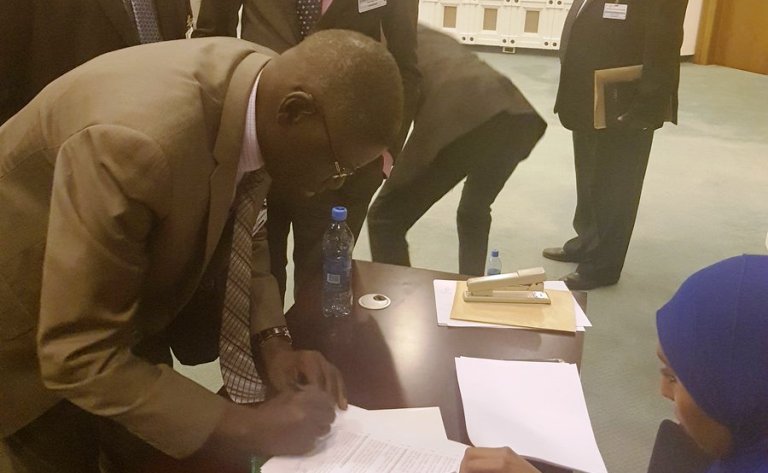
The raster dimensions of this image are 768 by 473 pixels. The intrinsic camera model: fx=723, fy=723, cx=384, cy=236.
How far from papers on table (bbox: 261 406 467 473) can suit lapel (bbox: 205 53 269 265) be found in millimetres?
352

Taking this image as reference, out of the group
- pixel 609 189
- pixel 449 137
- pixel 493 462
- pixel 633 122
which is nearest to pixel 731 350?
pixel 493 462

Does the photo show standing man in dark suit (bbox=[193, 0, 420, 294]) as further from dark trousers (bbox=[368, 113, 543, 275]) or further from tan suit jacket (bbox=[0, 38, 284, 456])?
tan suit jacket (bbox=[0, 38, 284, 456])

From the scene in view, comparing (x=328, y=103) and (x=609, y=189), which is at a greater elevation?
(x=328, y=103)

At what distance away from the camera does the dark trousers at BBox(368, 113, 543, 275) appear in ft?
7.05

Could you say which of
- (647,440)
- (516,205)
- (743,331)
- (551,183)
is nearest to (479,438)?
(743,331)

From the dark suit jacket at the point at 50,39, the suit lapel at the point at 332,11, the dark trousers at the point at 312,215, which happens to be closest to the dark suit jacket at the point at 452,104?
the dark trousers at the point at 312,215

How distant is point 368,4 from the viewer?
6.75 ft

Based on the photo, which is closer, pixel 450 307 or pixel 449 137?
pixel 450 307

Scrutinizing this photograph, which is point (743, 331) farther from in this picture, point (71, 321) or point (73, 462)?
point (73, 462)

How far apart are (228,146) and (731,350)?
731mm

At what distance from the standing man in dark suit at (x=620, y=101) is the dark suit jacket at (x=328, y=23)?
90cm

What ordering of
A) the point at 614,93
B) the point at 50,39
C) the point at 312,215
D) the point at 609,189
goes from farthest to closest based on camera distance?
the point at 609,189, the point at 614,93, the point at 312,215, the point at 50,39

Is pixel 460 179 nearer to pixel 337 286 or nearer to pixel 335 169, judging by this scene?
pixel 337 286

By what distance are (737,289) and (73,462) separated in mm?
1103
